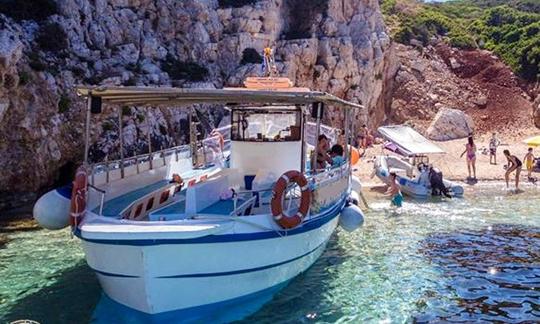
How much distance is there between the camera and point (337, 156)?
14.8 metres

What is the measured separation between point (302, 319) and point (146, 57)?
27555 millimetres

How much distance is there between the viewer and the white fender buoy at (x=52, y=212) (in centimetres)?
1087

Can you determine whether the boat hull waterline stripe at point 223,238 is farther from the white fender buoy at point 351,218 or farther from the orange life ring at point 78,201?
the white fender buoy at point 351,218

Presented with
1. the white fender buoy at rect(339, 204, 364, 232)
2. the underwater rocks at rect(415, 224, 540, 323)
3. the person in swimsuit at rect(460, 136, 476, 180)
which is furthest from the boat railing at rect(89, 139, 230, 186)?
the person in swimsuit at rect(460, 136, 476, 180)

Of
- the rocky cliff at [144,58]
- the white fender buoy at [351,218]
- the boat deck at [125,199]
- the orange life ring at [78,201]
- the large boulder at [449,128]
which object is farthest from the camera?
the large boulder at [449,128]

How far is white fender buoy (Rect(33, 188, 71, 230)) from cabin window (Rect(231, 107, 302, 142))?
4330 mm

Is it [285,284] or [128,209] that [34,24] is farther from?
[285,284]

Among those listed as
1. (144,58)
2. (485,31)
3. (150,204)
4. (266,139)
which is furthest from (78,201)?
(485,31)

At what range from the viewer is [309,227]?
420 inches

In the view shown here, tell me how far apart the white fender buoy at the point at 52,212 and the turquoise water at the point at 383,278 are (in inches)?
52.1

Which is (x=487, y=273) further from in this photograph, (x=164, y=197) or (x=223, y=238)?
(x=164, y=197)

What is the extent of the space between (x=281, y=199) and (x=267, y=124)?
4160mm

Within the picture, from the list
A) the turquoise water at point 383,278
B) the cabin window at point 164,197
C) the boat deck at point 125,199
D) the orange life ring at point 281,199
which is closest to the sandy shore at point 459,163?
the turquoise water at point 383,278

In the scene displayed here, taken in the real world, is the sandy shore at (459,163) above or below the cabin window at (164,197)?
below
